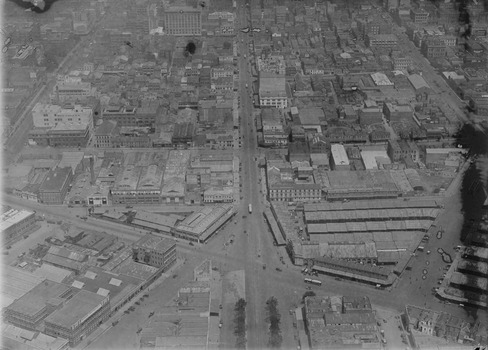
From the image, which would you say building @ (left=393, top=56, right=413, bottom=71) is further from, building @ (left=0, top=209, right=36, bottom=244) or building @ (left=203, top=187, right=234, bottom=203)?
building @ (left=0, top=209, right=36, bottom=244)

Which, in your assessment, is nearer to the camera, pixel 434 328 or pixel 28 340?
pixel 28 340

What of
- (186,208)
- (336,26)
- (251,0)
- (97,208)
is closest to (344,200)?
(186,208)

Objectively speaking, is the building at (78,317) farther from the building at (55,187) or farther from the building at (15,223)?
the building at (55,187)

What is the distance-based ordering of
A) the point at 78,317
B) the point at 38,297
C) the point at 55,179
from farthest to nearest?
the point at 55,179
the point at 38,297
the point at 78,317

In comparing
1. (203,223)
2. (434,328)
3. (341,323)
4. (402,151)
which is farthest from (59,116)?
(434,328)

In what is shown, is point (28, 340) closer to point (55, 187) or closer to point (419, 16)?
point (55, 187)

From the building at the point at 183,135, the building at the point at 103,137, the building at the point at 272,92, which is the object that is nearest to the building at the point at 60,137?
the building at the point at 103,137

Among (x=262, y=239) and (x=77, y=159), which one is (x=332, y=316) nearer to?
(x=262, y=239)
